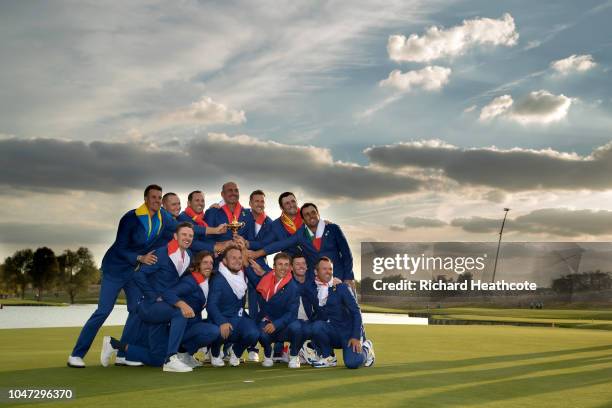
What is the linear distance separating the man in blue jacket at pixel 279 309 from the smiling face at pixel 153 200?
2011mm

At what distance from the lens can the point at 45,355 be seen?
13305 millimetres

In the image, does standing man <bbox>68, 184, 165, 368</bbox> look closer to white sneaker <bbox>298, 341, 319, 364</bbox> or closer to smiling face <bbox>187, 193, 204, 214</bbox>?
smiling face <bbox>187, 193, 204, 214</bbox>

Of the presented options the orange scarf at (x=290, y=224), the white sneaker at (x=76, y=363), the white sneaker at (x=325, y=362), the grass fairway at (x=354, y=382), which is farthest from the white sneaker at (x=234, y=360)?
the orange scarf at (x=290, y=224)

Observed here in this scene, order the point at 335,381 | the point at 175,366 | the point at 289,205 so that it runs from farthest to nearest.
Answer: the point at 289,205 → the point at 175,366 → the point at 335,381

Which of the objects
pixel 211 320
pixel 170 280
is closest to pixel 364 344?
pixel 211 320

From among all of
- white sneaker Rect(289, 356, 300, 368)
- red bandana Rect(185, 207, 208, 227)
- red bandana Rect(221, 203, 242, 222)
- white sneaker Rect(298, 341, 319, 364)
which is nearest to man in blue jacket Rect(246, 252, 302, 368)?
white sneaker Rect(289, 356, 300, 368)

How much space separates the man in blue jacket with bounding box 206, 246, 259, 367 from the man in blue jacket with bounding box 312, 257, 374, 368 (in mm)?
1045

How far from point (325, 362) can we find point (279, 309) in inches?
43.2

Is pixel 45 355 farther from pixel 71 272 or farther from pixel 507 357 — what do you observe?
pixel 71 272

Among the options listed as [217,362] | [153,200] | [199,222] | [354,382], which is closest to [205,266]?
[153,200]

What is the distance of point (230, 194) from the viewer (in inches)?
500

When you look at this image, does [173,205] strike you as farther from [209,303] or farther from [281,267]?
[281,267]

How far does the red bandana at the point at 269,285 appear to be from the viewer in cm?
1128

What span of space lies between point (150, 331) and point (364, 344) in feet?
10.8
